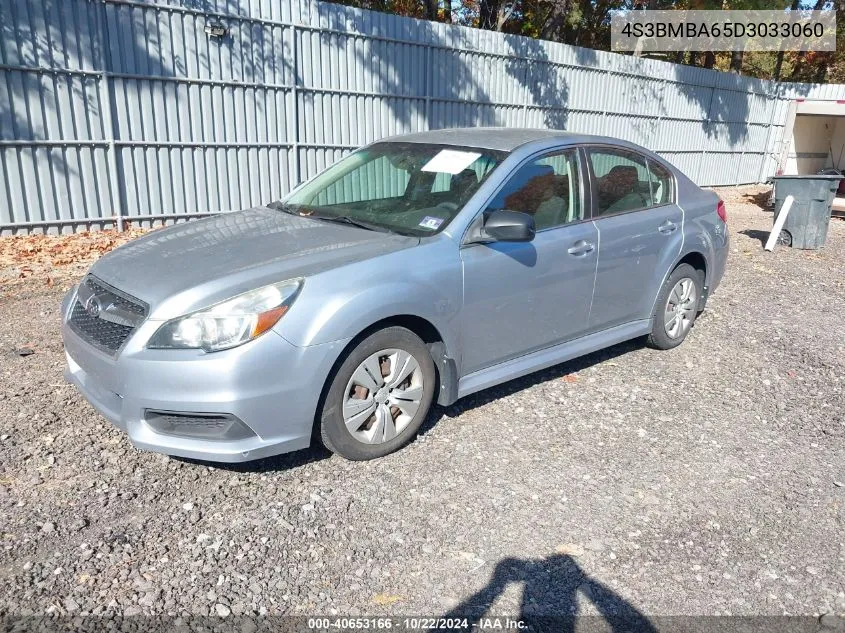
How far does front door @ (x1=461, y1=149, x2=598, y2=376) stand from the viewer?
4051 mm

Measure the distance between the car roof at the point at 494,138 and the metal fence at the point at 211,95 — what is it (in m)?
5.29

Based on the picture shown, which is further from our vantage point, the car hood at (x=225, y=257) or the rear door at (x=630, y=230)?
the rear door at (x=630, y=230)

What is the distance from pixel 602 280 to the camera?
15.7ft

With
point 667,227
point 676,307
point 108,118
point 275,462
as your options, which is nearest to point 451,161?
point 667,227

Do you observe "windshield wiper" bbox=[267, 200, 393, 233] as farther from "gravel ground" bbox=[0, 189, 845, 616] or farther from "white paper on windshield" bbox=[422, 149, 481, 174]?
"gravel ground" bbox=[0, 189, 845, 616]

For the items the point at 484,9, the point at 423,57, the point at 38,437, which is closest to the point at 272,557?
the point at 38,437

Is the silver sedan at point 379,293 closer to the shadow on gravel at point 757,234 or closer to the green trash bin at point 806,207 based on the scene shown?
the green trash bin at point 806,207

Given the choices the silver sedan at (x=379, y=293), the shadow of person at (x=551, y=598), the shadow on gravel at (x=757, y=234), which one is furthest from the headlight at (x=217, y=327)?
the shadow on gravel at (x=757, y=234)

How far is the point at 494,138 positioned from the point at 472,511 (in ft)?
8.12

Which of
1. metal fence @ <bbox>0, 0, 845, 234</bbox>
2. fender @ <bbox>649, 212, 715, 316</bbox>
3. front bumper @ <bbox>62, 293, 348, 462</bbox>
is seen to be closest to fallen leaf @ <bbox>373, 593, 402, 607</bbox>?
front bumper @ <bbox>62, 293, 348, 462</bbox>

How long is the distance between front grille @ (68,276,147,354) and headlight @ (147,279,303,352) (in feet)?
0.61

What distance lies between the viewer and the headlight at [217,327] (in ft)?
10.6

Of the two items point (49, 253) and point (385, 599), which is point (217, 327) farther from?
point (49, 253)

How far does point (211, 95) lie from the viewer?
9.62 m
